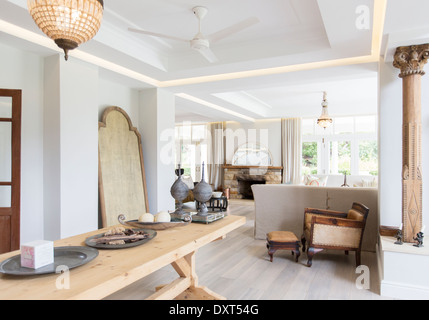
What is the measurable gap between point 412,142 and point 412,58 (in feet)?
2.62

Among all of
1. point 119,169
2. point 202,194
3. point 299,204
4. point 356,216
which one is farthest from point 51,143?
point 356,216

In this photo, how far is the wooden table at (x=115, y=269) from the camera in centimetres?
110

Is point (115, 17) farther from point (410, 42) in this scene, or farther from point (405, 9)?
point (410, 42)

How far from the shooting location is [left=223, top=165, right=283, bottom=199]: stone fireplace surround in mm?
9195

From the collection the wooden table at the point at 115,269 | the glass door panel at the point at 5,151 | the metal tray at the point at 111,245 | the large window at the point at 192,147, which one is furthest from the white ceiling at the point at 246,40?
the large window at the point at 192,147

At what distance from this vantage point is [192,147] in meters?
10.6

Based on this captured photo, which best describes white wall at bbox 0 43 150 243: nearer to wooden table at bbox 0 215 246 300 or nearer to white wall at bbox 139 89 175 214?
white wall at bbox 139 89 175 214

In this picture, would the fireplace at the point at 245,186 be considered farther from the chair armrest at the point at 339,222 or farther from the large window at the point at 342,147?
the chair armrest at the point at 339,222

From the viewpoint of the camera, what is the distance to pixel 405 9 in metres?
2.38

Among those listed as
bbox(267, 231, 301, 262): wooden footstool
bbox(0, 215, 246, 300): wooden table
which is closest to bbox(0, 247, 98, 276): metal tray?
bbox(0, 215, 246, 300): wooden table

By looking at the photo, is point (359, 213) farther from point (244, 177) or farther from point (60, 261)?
point (244, 177)

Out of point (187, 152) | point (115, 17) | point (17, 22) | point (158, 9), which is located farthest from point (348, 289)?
point (187, 152)

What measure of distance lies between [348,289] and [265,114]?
250 inches

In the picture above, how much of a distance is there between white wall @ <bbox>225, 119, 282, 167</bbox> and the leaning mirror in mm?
5271
